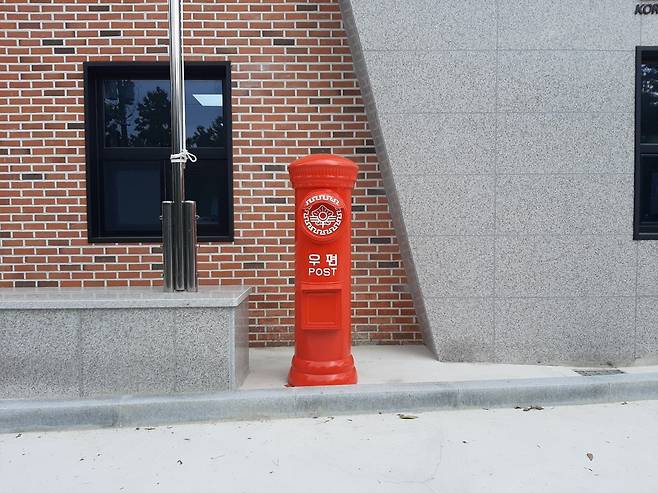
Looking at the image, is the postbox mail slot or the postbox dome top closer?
the postbox dome top

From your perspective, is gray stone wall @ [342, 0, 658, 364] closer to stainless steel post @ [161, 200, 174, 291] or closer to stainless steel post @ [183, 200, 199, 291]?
stainless steel post @ [183, 200, 199, 291]

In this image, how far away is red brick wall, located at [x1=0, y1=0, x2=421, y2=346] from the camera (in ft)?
16.6

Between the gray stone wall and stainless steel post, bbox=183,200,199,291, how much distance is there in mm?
1859

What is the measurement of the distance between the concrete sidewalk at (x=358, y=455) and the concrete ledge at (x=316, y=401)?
0.09 metres

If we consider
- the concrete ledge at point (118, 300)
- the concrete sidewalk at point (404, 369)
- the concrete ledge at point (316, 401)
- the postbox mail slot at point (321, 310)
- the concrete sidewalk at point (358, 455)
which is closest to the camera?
the concrete sidewalk at point (358, 455)

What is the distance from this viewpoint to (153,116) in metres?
5.34

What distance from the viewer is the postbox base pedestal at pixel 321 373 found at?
3982 millimetres

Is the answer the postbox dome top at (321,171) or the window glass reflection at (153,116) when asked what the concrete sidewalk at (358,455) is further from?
the window glass reflection at (153,116)

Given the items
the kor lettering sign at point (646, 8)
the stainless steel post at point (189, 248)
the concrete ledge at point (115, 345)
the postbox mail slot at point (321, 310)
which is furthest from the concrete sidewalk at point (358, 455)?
the kor lettering sign at point (646, 8)

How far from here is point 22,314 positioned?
3.71 metres

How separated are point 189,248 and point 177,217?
262 millimetres

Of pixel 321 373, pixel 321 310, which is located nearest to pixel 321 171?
pixel 321 310

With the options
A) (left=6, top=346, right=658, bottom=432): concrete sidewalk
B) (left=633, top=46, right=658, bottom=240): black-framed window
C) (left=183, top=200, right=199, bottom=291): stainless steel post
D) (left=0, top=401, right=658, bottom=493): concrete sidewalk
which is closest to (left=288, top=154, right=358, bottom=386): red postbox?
(left=6, top=346, right=658, bottom=432): concrete sidewalk

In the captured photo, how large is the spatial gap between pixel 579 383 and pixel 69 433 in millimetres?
3785
